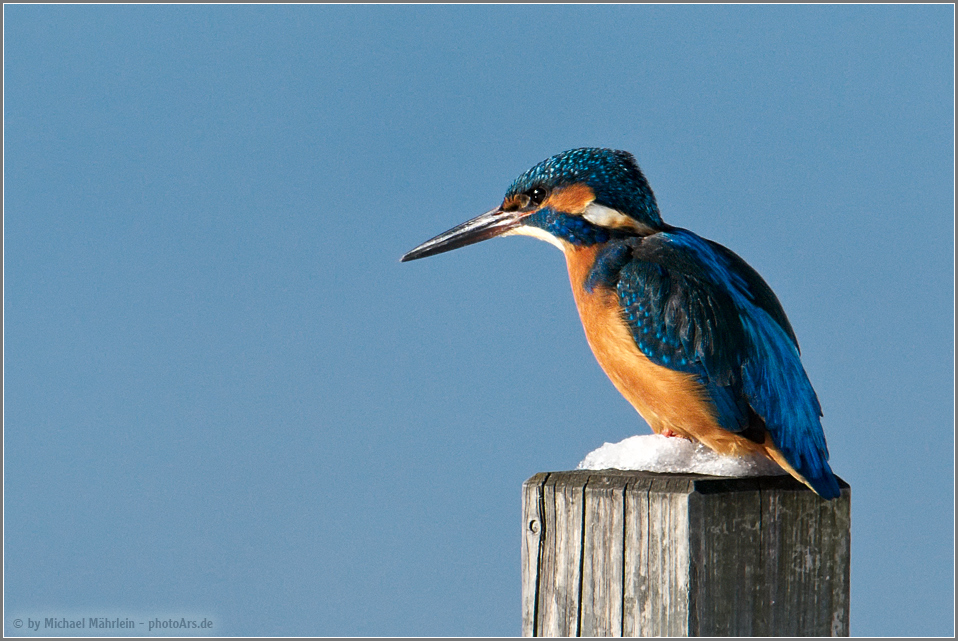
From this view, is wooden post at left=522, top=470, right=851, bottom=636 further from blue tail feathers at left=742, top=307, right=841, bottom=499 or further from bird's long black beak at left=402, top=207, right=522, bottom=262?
bird's long black beak at left=402, top=207, right=522, bottom=262

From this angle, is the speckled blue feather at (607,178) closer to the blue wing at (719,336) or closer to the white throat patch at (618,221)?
the white throat patch at (618,221)

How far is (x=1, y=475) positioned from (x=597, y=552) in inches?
156

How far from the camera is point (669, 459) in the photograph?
3.67m

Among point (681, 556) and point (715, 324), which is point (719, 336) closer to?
point (715, 324)

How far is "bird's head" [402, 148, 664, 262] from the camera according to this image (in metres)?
4.23

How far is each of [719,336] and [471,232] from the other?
148 cm

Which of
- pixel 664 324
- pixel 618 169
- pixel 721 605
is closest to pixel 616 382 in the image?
pixel 664 324

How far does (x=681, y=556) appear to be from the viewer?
2.99 metres

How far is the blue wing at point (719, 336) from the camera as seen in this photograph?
3689 millimetres

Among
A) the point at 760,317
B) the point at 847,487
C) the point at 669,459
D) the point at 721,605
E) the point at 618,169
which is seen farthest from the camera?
the point at 618,169

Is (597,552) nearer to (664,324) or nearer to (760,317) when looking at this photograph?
(664,324)

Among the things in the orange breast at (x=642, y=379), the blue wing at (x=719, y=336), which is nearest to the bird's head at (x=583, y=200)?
the orange breast at (x=642, y=379)

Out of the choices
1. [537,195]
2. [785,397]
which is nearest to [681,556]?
[785,397]

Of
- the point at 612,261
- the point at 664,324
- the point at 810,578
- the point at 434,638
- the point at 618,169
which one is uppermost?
the point at 618,169
